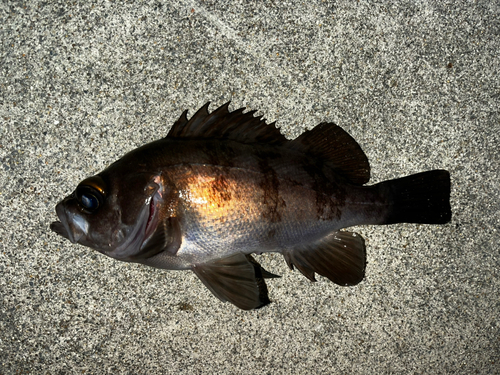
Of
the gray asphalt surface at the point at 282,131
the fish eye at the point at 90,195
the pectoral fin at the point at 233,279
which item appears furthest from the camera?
the gray asphalt surface at the point at 282,131

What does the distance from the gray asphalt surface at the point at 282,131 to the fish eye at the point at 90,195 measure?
0.49m

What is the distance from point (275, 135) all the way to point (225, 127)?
0.24 metres

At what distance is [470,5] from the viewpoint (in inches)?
80.7

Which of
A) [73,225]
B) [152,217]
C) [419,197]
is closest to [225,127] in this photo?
[152,217]

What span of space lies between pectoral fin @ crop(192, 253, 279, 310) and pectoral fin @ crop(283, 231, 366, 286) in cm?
24

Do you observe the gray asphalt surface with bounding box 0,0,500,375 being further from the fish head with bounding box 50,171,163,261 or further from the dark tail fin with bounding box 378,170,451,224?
the fish head with bounding box 50,171,163,261

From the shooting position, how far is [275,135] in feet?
5.47

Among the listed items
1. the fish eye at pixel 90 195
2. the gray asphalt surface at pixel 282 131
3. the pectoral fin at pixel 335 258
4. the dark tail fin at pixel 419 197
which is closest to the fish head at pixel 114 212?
the fish eye at pixel 90 195

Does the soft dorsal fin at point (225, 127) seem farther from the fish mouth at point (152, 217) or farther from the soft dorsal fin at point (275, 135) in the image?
the fish mouth at point (152, 217)

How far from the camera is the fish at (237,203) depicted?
1.48 m

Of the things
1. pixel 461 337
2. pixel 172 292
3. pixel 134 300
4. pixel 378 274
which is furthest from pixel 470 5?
pixel 134 300

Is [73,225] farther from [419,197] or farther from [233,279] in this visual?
[419,197]

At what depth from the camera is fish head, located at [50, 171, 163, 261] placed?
1456 millimetres

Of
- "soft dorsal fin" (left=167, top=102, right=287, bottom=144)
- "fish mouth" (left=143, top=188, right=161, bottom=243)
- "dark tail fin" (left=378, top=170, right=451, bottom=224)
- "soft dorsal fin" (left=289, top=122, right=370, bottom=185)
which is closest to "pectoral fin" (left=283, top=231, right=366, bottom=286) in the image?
"dark tail fin" (left=378, top=170, right=451, bottom=224)
